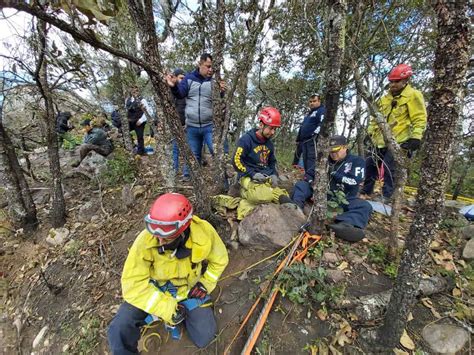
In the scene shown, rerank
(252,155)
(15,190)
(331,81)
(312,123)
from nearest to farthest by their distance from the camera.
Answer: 1. (331,81)
2. (252,155)
3. (15,190)
4. (312,123)

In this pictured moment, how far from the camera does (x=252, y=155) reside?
4547 millimetres

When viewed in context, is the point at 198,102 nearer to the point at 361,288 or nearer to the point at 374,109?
the point at 374,109

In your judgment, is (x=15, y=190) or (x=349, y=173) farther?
(x=15, y=190)

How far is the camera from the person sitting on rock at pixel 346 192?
352cm

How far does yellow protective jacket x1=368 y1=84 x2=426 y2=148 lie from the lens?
13.0ft

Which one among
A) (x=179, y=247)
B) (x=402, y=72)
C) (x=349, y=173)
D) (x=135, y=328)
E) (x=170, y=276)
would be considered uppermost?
(x=402, y=72)

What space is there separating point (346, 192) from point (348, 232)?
2.83 feet

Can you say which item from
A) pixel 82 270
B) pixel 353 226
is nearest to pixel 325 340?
pixel 353 226

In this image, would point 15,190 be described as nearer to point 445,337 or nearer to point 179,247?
point 179,247

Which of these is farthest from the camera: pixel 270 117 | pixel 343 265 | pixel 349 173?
pixel 270 117

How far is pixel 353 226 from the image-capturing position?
11.7 feet

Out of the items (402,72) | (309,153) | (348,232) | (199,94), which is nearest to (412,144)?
(402,72)

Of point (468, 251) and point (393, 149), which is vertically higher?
point (393, 149)

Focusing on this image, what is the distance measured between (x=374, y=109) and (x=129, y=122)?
6737 millimetres
